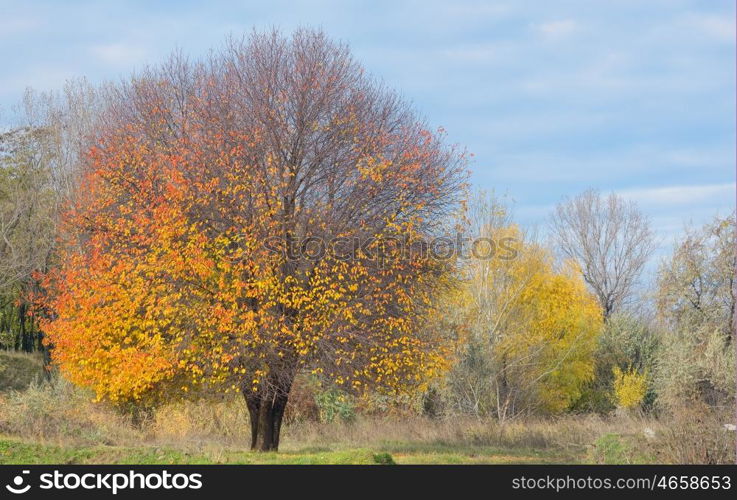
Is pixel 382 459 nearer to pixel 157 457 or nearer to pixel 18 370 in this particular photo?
pixel 157 457

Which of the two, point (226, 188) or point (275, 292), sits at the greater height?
point (226, 188)

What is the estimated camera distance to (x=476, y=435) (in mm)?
27203

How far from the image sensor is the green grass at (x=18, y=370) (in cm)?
4103

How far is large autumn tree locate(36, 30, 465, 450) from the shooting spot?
20.0 metres

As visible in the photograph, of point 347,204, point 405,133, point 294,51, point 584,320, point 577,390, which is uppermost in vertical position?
point 294,51

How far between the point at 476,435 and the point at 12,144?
117 feet

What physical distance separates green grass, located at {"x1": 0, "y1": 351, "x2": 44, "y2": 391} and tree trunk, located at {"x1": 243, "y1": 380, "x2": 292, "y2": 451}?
21533 millimetres

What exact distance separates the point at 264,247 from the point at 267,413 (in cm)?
529

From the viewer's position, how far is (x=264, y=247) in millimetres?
20016
